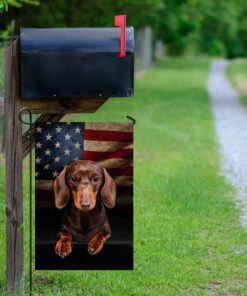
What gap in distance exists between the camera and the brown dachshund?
562cm

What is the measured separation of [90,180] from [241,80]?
3573 centimetres

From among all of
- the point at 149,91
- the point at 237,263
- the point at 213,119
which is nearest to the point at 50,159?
the point at 237,263

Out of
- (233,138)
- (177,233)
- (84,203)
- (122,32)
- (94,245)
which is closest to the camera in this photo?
(122,32)

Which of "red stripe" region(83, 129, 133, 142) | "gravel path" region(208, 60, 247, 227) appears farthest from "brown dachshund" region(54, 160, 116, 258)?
"gravel path" region(208, 60, 247, 227)

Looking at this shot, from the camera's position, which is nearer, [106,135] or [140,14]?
[106,135]

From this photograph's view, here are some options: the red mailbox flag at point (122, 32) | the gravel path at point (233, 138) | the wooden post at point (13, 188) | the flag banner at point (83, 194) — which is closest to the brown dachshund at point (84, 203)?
the flag banner at point (83, 194)

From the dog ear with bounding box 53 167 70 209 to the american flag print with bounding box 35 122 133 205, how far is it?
0.11 ft

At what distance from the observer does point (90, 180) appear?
5.62 metres

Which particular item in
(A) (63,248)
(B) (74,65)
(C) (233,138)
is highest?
(C) (233,138)

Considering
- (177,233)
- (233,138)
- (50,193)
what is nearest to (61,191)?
(50,193)

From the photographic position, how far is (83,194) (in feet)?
18.5

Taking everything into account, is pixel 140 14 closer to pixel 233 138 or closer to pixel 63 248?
pixel 233 138

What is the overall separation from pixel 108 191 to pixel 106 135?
0.36 metres

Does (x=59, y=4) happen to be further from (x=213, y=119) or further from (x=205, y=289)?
(x=205, y=289)
